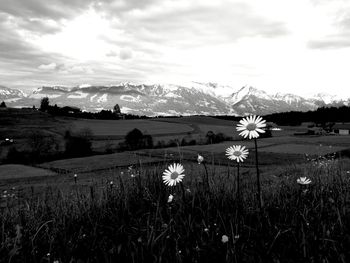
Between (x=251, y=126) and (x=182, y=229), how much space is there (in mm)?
1448

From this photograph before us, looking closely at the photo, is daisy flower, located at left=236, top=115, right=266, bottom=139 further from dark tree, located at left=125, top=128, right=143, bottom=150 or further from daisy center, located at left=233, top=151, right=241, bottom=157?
dark tree, located at left=125, top=128, right=143, bottom=150

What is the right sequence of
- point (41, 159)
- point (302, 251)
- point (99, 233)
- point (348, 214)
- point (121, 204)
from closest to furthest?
point (302, 251) < point (99, 233) < point (348, 214) < point (121, 204) < point (41, 159)

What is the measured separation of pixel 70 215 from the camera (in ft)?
16.5

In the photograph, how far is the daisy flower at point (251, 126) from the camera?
13.5 feet

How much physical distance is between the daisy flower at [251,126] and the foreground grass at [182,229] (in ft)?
3.22

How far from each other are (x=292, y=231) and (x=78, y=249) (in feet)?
7.32

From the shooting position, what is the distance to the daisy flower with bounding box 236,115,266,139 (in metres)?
4.11

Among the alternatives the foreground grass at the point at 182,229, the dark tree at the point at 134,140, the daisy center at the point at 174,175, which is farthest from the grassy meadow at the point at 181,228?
the dark tree at the point at 134,140

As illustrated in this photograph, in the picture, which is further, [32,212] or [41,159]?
[41,159]

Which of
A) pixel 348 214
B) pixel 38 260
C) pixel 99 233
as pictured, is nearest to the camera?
pixel 38 260

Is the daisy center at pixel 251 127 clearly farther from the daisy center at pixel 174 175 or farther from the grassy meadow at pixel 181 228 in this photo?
the daisy center at pixel 174 175

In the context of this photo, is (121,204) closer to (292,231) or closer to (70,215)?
(70,215)

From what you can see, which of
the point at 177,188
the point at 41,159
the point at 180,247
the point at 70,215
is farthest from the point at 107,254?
the point at 41,159

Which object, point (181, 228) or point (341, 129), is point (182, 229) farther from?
point (341, 129)
